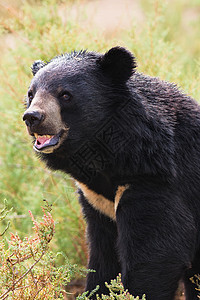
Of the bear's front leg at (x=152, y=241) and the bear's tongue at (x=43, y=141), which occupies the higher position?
the bear's tongue at (x=43, y=141)

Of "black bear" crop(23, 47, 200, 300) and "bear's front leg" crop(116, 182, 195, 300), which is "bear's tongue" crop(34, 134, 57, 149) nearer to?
"black bear" crop(23, 47, 200, 300)

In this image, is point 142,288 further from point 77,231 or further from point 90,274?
point 77,231

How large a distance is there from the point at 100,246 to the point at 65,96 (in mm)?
1329

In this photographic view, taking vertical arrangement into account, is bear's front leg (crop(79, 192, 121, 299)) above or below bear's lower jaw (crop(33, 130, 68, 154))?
below

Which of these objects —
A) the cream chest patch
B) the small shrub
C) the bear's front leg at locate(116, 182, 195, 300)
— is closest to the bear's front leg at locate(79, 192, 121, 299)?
the cream chest patch

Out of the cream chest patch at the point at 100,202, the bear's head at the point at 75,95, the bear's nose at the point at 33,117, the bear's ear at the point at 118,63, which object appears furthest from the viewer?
the cream chest patch at the point at 100,202

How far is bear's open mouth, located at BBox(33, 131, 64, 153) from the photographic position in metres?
3.68

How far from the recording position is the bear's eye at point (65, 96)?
374 centimetres

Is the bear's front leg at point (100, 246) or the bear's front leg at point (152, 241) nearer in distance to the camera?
the bear's front leg at point (152, 241)

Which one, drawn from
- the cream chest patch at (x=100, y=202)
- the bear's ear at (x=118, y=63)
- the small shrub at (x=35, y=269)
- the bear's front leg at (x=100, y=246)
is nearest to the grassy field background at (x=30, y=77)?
the bear's front leg at (x=100, y=246)

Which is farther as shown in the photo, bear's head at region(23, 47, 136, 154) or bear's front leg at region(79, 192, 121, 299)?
bear's front leg at region(79, 192, 121, 299)

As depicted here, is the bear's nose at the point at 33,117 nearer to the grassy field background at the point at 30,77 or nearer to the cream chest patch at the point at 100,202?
the cream chest patch at the point at 100,202

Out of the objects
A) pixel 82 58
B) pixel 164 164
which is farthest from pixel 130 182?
pixel 82 58

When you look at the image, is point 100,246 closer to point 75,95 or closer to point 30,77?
point 75,95
